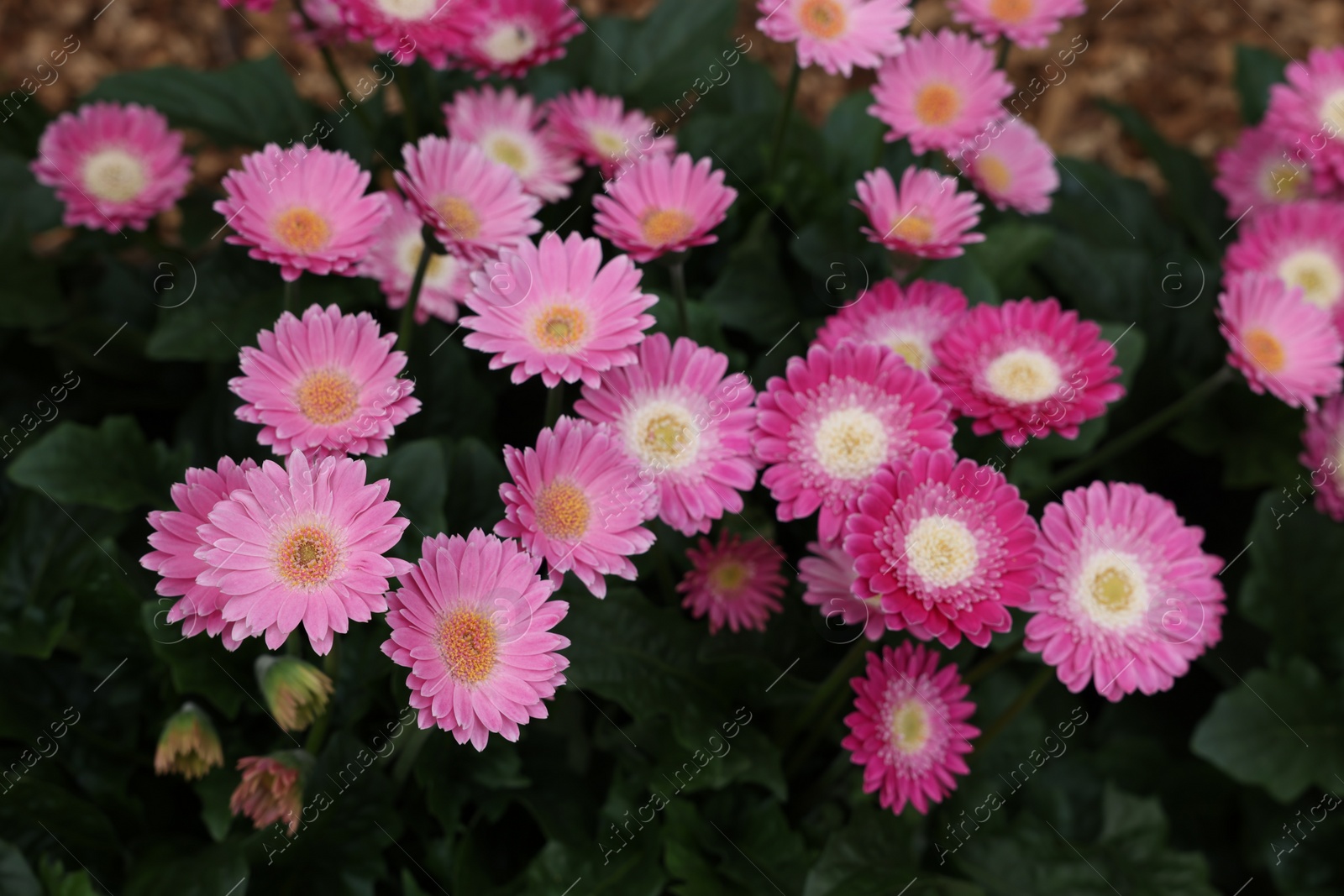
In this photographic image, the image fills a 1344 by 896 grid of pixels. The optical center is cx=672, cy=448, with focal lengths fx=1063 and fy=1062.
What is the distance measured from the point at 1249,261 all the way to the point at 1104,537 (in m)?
0.75

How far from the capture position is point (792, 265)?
160 centimetres

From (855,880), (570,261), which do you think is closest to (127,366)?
(570,261)

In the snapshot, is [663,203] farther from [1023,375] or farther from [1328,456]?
[1328,456]

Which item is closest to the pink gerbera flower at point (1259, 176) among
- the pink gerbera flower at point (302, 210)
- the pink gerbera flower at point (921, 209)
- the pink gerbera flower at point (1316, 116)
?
the pink gerbera flower at point (1316, 116)

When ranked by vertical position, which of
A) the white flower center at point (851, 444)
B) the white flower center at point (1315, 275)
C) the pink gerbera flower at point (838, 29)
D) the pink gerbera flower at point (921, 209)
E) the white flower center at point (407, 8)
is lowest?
the white flower center at point (407, 8)

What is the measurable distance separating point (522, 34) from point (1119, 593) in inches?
38.4

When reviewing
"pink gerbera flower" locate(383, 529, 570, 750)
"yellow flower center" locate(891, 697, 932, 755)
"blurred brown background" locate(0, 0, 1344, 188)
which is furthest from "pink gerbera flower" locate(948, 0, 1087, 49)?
"blurred brown background" locate(0, 0, 1344, 188)

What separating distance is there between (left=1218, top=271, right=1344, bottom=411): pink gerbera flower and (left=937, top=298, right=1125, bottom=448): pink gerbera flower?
31 centimetres

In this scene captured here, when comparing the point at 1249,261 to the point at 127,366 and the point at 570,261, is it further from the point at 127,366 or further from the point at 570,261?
the point at 127,366

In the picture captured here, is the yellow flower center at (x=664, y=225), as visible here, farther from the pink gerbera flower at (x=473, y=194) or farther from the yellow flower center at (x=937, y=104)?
the yellow flower center at (x=937, y=104)

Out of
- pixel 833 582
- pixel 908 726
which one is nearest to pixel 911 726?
pixel 908 726

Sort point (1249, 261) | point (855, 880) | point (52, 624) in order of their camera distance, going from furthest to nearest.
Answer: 1. point (1249, 261)
2. point (52, 624)
3. point (855, 880)

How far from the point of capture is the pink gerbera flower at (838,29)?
1.20 m

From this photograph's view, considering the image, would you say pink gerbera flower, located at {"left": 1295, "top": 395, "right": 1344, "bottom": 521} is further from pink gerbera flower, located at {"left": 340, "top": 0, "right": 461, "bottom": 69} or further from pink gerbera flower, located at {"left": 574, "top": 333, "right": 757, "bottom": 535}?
pink gerbera flower, located at {"left": 340, "top": 0, "right": 461, "bottom": 69}
